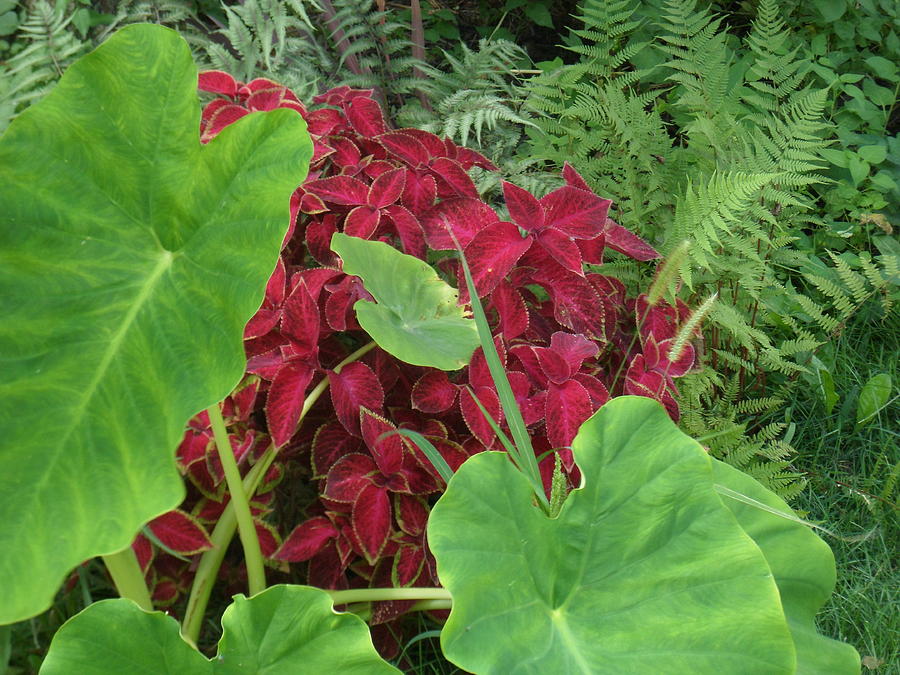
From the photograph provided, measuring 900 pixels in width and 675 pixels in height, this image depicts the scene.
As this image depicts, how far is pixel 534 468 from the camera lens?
952 millimetres

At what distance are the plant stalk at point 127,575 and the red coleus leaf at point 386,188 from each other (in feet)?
2.05

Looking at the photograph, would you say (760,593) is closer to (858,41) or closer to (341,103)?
(341,103)

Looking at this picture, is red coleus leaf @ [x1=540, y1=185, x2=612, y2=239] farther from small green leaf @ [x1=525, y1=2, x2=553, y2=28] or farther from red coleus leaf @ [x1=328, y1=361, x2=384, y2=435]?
small green leaf @ [x1=525, y1=2, x2=553, y2=28]

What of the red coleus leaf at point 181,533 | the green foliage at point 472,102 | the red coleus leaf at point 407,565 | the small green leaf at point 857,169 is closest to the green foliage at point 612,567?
the red coleus leaf at point 407,565

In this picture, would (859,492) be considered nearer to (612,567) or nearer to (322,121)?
(612,567)

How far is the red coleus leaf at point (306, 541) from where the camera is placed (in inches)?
46.9

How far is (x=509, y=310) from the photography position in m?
1.26

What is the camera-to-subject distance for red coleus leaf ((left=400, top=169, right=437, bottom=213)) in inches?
53.1

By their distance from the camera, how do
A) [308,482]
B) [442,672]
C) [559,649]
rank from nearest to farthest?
[559,649] → [442,672] → [308,482]

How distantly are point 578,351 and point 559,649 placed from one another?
18.2 inches

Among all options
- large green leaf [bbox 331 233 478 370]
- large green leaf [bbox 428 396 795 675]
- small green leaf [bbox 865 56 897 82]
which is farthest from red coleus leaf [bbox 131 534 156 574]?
small green leaf [bbox 865 56 897 82]

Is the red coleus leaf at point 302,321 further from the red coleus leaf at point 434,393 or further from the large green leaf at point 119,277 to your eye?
the large green leaf at point 119,277

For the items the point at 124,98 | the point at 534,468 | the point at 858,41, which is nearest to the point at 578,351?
the point at 534,468

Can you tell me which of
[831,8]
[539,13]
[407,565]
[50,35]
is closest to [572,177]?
[407,565]
